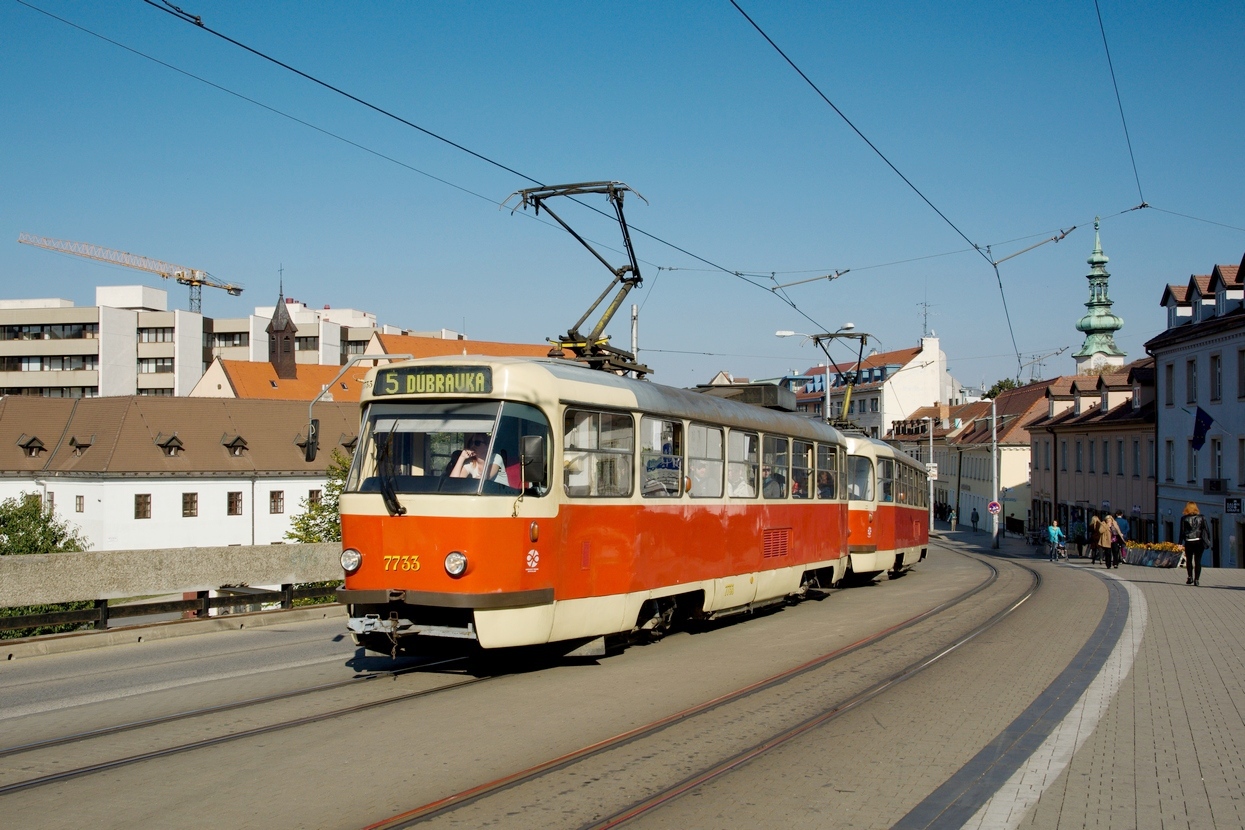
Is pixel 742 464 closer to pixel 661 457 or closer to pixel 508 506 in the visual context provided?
pixel 661 457

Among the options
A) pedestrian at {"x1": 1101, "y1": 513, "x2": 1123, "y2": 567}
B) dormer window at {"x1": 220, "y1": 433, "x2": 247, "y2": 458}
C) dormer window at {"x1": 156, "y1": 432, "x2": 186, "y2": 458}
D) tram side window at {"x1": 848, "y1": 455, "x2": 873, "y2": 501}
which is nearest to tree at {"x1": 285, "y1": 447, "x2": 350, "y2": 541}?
dormer window at {"x1": 156, "y1": 432, "x2": 186, "y2": 458}

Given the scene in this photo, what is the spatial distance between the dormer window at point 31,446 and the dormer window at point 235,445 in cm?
1118

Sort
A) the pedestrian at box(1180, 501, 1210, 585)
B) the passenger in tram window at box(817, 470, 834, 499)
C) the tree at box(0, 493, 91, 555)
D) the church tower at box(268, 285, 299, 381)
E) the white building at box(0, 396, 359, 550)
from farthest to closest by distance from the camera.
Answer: the church tower at box(268, 285, 299, 381) → the white building at box(0, 396, 359, 550) → the tree at box(0, 493, 91, 555) → the pedestrian at box(1180, 501, 1210, 585) → the passenger in tram window at box(817, 470, 834, 499)

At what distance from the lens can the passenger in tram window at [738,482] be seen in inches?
555

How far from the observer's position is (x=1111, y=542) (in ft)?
110

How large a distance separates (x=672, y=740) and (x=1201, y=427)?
38.1m

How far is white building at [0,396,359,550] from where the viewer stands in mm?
65875

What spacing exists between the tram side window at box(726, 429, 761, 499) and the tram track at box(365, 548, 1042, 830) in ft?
8.21

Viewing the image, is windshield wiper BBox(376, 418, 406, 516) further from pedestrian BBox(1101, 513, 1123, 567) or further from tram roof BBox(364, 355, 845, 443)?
pedestrian BBox(1101, 513, 1123, 567)

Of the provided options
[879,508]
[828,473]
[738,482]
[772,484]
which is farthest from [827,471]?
[879,508]

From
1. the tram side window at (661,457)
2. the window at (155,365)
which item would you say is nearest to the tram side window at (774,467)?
the tram side window at (661,457)

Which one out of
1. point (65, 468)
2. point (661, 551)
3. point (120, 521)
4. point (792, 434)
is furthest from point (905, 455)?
point (65, 468)

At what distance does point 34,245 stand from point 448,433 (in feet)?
578

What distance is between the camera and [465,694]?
9750 millimetres
